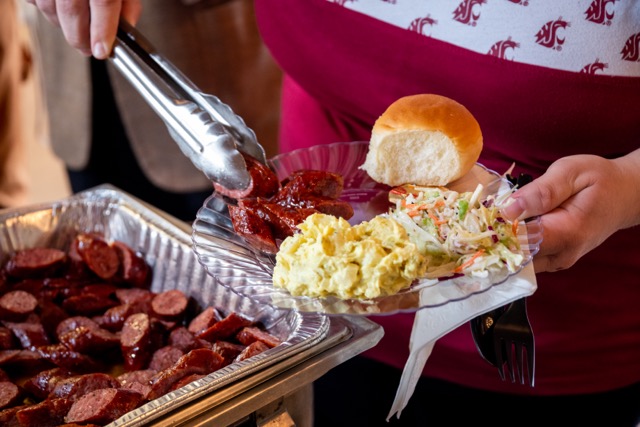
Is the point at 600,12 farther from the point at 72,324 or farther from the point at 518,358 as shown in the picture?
the point at 72,324

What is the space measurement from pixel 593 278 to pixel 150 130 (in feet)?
5.15

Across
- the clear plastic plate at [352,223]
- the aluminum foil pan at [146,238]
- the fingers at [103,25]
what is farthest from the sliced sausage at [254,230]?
the fingers at [103,25]

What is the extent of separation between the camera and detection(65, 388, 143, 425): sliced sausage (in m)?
0.97

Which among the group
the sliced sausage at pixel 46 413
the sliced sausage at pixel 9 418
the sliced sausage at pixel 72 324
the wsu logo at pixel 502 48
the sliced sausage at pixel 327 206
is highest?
the wsu logo at pixel 502 48

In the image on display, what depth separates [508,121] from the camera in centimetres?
122

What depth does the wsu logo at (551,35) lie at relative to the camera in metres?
1.12

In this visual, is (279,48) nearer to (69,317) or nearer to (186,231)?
(186,231)

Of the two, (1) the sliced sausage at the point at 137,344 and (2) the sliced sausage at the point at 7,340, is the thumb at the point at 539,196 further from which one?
(2) the sliced sausage at the point at 7,340

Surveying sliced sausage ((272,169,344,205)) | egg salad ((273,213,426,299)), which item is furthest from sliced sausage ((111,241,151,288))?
egg salad ((273,213,426,299))

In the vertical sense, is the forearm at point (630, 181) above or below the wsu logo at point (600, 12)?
below

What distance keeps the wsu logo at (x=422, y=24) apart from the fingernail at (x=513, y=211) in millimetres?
424

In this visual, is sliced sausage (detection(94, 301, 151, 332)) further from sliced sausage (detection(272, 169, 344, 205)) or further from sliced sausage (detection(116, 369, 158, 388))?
sliced sausage (detection(272, 169, 344, 205))

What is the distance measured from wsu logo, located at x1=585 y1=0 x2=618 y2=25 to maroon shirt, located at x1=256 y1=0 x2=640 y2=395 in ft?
0.30

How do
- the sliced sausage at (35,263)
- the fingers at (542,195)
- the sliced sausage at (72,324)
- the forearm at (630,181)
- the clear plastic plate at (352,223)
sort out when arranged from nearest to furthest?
the clear plastic plate at (352,223) → the fingers at (542,195) → the forearm at (630,181) → the sliced sausage at (72,324) → the sliced sausage at (35,263)
